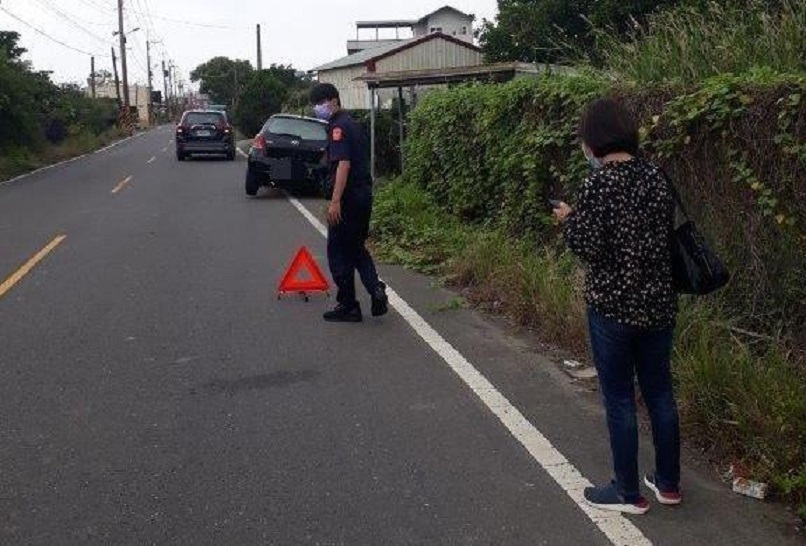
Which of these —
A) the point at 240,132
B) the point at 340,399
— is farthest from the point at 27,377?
the point at 240,132

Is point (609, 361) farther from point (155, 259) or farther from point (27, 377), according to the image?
point (155, 259)

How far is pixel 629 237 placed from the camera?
11.7 ft

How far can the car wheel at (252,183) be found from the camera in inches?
675

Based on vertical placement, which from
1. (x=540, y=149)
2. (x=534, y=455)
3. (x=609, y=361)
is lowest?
(x=534, y=455)

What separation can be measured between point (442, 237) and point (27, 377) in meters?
5.54

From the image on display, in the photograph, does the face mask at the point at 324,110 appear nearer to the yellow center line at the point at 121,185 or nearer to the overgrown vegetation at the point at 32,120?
the yellow center line at the point at 121,185

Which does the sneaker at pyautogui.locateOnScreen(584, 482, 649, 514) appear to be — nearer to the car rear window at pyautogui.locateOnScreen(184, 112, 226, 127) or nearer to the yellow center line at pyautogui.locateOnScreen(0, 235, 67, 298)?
the yellow center line at pyautogui.locateOnScreen(0, 235, 67, 298)

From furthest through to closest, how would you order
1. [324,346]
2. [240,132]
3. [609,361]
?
[240,132]
[324,346]
[609,361]

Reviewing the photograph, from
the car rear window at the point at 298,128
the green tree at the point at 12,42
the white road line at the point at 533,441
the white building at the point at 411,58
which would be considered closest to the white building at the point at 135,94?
the white building at the point at 411,58

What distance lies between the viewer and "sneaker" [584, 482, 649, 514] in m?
3.77

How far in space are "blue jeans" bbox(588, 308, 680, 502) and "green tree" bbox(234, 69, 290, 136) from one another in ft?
136

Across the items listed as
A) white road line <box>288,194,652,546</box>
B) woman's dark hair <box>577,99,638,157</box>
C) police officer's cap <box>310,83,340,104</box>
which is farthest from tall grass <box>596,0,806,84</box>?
woman's dark hair <box>577,99,638,157</box>

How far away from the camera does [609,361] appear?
374 cm

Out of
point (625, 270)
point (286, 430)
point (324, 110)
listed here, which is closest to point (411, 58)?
point (324, 110)
